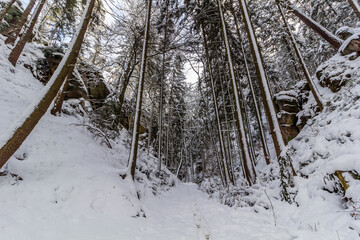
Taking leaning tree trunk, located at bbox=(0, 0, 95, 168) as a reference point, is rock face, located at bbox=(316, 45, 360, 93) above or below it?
above

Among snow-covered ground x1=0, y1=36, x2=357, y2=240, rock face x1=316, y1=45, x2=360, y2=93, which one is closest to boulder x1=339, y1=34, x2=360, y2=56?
rock face x1=316, y1=45, x2=360, y2=93

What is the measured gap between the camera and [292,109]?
916 cm

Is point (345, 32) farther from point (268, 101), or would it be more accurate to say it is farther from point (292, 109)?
point (268, 101)

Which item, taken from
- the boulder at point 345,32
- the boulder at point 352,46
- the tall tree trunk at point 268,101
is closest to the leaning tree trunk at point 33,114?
the tall tree trunk at point 268,101

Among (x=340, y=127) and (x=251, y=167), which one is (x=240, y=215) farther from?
(x=340, y=127)

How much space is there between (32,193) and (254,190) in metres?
5.74

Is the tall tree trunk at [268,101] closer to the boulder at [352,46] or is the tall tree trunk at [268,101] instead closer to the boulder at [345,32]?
the boulder at [352,46]

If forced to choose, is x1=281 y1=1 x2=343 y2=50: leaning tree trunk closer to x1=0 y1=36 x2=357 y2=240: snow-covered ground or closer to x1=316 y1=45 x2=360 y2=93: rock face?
x1=316 y1=45 x2=360 y2=93: rock face

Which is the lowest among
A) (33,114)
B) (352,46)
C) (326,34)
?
(33,114)

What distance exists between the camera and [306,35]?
13.8 metres

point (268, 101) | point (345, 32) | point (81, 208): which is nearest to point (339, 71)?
point (345, 32)

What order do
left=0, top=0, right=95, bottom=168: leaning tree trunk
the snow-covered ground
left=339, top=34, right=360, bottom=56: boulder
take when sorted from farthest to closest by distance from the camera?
left=339, top=34, right=360, bottom=56: boulder
left=0, top=0, right=95, bottom=168: leaning tree trunk
the snow-covered ground

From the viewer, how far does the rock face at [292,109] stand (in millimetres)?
8758

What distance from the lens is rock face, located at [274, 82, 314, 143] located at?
8758 millimetres
